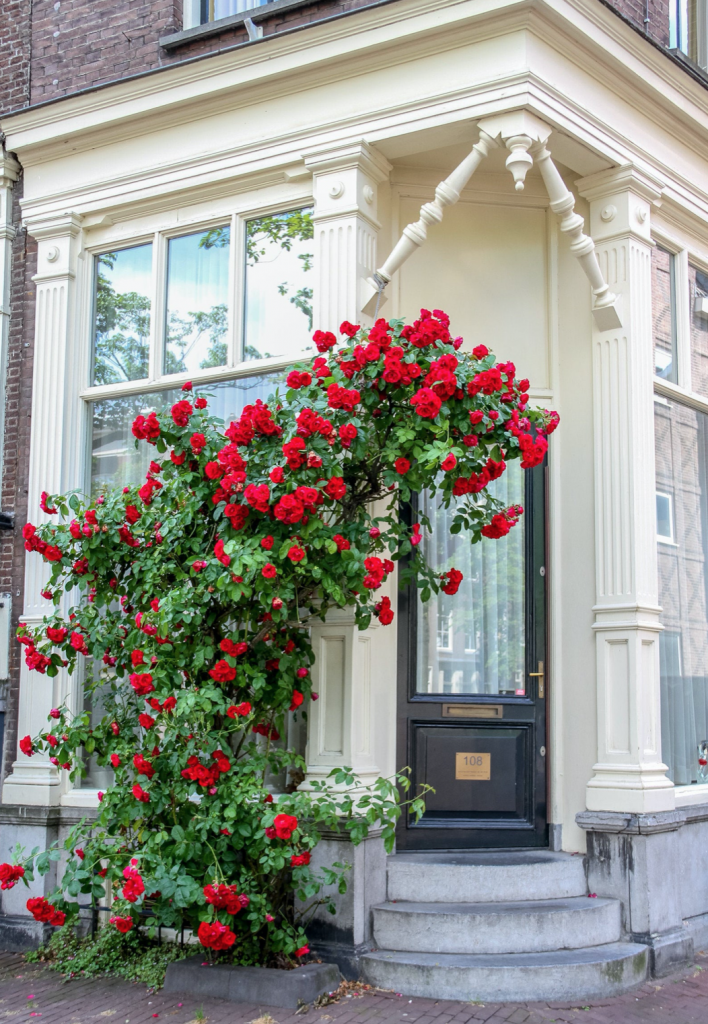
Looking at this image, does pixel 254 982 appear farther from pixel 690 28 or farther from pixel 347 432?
pixel 690 28

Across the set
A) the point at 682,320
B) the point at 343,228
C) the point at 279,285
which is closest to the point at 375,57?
the point at 343,228

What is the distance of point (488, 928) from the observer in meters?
5.69

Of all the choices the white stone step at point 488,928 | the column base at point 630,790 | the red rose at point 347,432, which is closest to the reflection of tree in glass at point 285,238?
the red rose at point 347,432

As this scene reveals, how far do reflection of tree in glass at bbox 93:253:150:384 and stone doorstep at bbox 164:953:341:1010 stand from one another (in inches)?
149

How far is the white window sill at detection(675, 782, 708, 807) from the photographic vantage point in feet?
22.1

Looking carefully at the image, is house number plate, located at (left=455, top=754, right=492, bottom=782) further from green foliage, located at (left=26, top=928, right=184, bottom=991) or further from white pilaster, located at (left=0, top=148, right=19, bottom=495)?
white pilaster, located at (left=0, top=148, right=19, bottom=495)

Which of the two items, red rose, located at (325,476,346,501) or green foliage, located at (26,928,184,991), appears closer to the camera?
red rose, located at (325,476,346,501)

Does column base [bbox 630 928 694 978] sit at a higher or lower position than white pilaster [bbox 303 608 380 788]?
lower

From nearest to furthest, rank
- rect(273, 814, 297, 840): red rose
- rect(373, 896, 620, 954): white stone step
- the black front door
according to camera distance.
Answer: rect(273, 814, 297, 840): red rose → rect(373, 896, 620, 954): white stone step → the black front door

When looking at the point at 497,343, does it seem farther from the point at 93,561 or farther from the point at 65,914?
the point at 65,914

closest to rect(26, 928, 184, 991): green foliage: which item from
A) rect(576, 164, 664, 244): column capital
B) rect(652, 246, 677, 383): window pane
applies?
rect(652, 246, 677, 383): window pane

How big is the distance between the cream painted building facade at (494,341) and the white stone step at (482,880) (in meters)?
0.02

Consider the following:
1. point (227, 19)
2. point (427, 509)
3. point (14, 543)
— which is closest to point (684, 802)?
point (427, 509)

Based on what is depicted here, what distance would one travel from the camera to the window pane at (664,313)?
721cm
